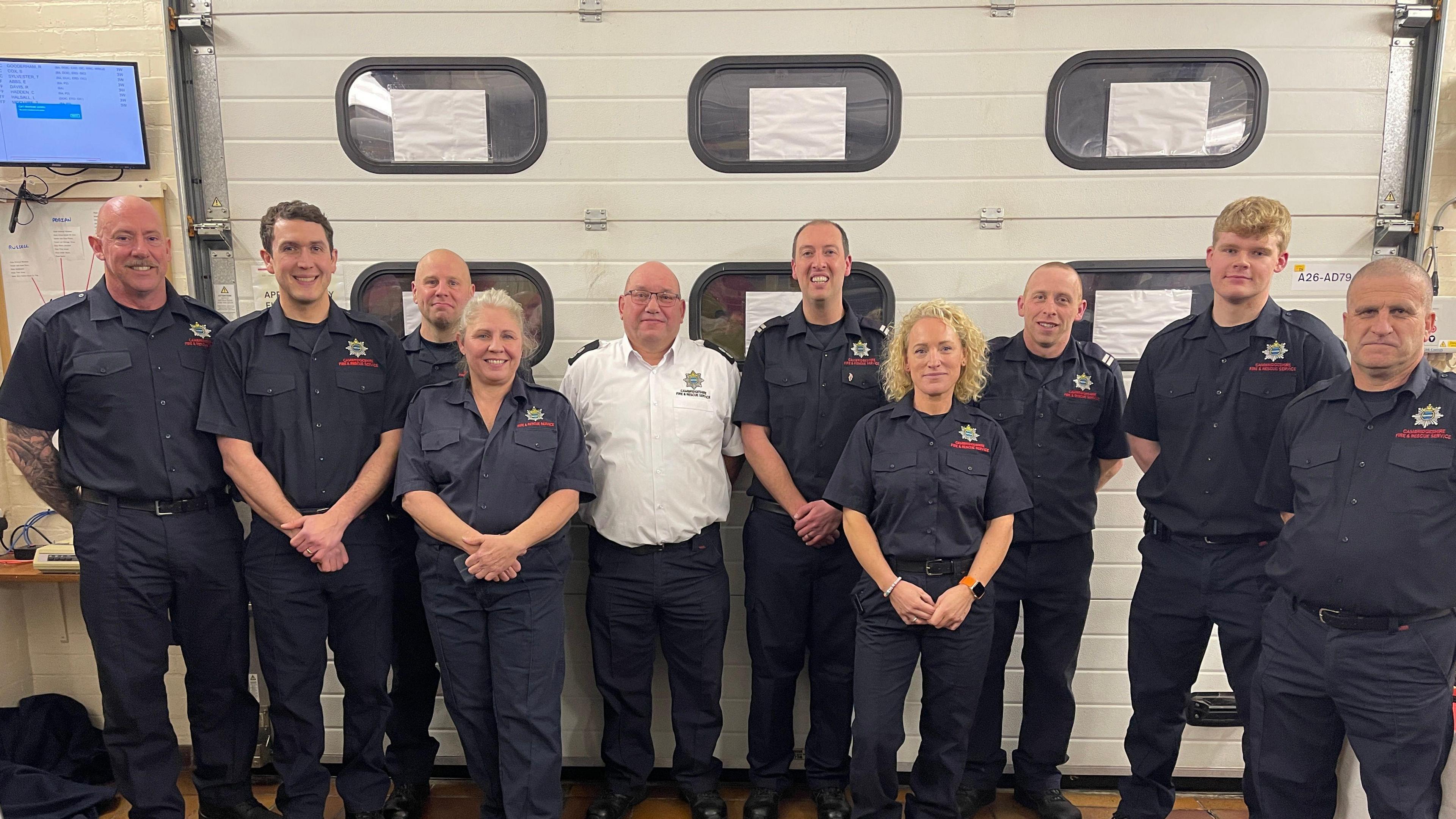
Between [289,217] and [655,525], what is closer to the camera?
[289,217]

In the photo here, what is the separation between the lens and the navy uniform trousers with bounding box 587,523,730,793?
301 centimetres

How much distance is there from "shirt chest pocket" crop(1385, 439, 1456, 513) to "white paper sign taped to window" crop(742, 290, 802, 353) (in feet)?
6.64

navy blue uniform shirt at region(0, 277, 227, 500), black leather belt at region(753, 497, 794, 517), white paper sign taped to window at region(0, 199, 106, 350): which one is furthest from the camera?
white paper sign taped to window at region(0, 199, 106, 350)

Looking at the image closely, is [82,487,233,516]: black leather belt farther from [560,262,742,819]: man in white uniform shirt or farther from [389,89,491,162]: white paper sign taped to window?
[389,89,491,162]: white paper sign taped to window

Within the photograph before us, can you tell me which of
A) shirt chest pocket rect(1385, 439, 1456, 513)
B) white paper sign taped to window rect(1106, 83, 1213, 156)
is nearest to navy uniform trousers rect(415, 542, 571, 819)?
shirt chest pocket rect(1385, 439, 1456, 513)

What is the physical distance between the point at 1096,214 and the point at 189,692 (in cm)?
395

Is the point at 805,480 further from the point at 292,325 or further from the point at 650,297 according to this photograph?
the point at 292,325

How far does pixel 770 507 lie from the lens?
3.09m

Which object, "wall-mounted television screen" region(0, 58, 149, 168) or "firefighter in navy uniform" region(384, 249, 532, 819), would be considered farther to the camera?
"wall-mounted television screen" region(0, 58, 149, 168)

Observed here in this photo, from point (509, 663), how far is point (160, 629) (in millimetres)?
1267

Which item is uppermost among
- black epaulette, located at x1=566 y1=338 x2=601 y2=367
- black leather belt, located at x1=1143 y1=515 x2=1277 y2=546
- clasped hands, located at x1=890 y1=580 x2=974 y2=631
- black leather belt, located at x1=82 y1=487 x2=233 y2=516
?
black epaulette, located at x1=566 y1=338 x2=601 y2=367

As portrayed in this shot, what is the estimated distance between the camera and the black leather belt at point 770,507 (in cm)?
305

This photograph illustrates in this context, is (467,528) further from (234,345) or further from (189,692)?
(189,692)

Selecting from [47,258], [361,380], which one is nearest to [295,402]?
[361,380]
